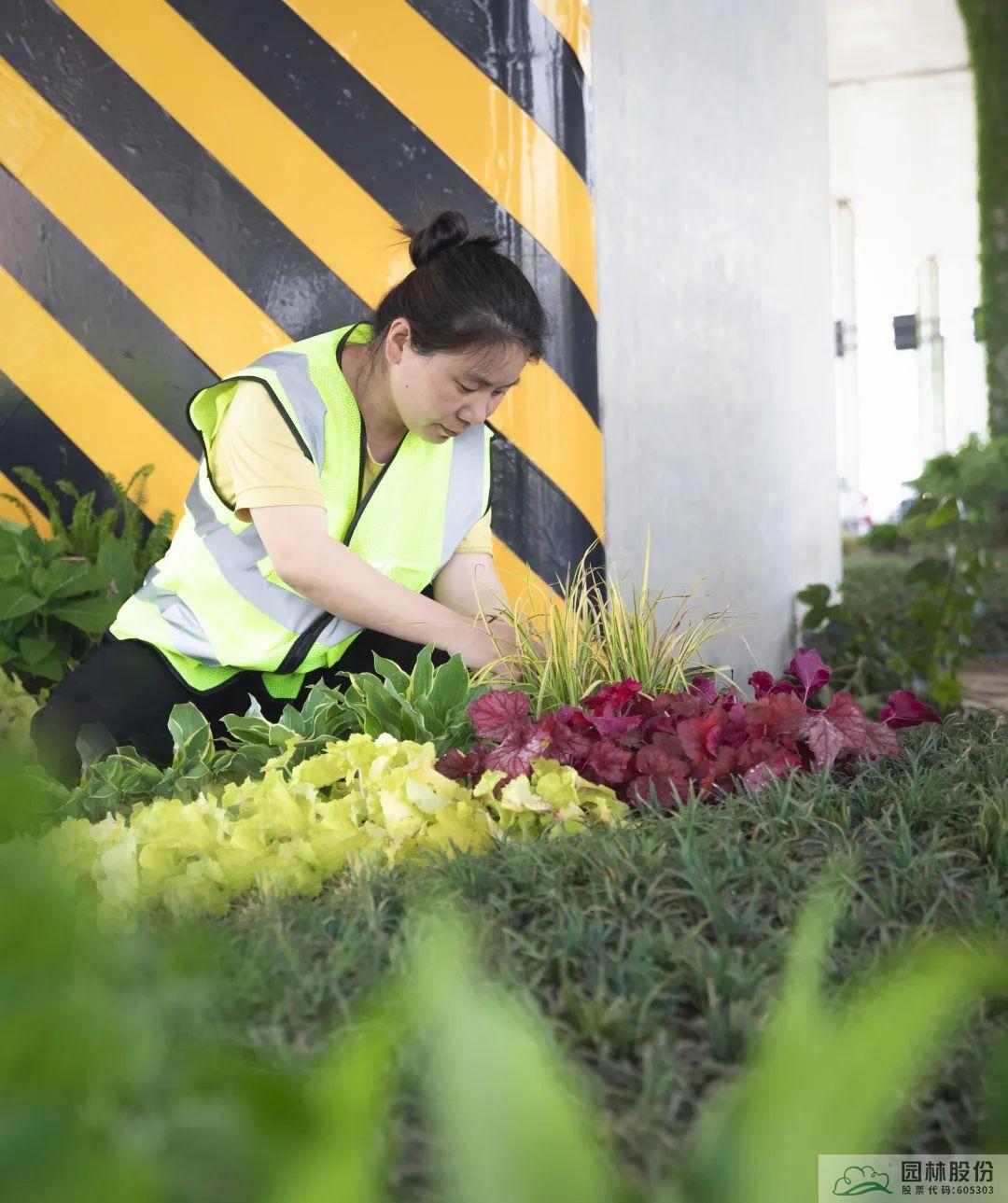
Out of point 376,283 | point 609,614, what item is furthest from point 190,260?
point 609,614

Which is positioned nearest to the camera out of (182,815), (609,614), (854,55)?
(182,815)

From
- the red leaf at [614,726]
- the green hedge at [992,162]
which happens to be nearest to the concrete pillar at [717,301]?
the red leaf at [614,726]

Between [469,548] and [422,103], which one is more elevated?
[422,103]

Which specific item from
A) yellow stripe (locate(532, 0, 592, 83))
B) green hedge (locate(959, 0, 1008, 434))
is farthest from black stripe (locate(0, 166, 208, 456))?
green hedge (locate(959, 0, 1008, 434))

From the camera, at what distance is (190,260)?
2523mm

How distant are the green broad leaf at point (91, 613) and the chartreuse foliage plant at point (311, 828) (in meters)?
1.30

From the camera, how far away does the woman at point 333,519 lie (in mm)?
1914

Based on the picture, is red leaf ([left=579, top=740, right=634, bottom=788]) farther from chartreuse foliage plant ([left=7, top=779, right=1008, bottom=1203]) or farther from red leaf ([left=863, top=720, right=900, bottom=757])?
chartreuse foliage plant ([left=7, top=779, right=1008, bottom=1203])

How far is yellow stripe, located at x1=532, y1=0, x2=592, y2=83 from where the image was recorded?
2266 millimetres

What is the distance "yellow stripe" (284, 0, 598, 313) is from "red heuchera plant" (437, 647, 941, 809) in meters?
1.21

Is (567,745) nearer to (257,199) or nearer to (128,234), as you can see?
(257,199)

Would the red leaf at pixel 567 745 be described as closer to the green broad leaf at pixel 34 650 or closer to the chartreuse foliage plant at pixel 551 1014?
the chartreuse foliage plant at pixel 551 1014

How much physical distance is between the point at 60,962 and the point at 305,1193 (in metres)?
0.07

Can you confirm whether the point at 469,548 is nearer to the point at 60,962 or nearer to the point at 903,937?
the point at 903,937
